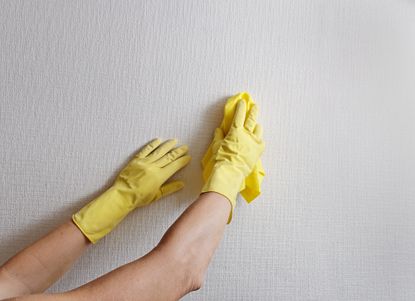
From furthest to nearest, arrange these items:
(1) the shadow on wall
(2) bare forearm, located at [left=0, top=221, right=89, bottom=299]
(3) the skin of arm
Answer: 1. (1) the shadow on wall
2. (2) bare forearm, located at [left=0, top=221, right=89, bottom=299]
3. (3) the skin of arm

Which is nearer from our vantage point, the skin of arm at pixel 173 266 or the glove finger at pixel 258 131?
the skin of arm at pixel 173 266

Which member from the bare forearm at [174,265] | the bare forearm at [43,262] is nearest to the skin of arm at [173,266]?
the bare forearm at [174,265]

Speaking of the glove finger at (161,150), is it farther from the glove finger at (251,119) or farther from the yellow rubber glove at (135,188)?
the glove finger at (251,119)

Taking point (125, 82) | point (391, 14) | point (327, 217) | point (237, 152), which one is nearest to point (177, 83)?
point (125, 82)

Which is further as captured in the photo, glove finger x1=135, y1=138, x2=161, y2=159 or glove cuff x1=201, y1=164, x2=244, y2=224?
glove finger x1=135, y1=138, x2=161, y2=159

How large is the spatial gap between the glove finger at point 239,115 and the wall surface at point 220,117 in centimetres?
7

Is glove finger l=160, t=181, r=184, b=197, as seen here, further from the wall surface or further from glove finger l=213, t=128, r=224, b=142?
glove finger l=213, t=128, r=224, b=142

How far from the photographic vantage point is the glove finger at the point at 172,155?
0.98 m

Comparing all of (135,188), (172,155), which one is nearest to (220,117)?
(172,155)

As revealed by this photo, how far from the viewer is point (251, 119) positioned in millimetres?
1010

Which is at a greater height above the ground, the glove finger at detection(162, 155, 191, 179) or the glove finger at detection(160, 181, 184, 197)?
the glove finger at detection(162, 155, 191, 179)

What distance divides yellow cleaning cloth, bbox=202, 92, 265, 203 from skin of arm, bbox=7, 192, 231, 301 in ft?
0.44

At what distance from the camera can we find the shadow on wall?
961 mm

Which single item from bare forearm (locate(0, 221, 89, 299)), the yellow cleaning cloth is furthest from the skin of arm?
bare forearm (locate(0, 221, 89, 299))
